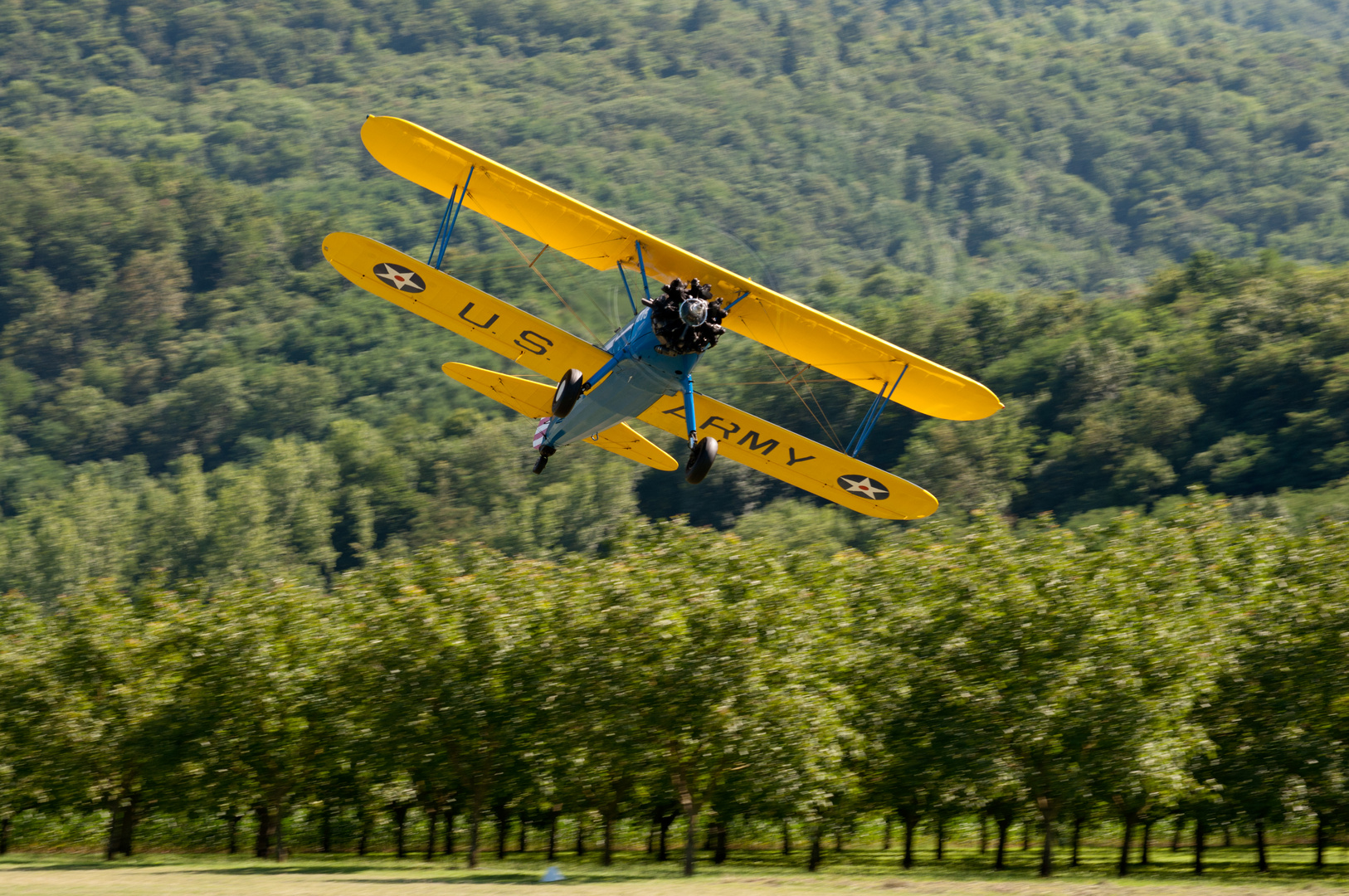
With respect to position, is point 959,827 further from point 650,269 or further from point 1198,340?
point 1198,340

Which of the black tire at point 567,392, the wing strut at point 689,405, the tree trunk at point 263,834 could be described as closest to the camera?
the wing strut at point 689,405

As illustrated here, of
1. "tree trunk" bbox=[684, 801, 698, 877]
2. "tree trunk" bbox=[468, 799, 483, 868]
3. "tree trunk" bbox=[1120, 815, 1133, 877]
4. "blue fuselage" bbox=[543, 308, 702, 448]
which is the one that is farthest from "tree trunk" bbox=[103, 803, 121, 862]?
"tree trunk" bbox=[1120, 815, 1133, 877]

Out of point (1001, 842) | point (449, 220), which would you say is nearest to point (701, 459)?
point (449, 220)

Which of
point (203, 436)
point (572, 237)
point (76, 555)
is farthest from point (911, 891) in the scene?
point (203, 436)

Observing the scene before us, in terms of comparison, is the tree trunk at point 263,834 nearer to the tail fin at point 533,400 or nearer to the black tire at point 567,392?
the tail fin at point 533,400

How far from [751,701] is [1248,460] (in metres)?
72.1

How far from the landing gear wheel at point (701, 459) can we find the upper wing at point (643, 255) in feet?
9.99

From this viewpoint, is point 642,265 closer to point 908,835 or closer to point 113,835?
point 908,835

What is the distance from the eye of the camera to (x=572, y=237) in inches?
969

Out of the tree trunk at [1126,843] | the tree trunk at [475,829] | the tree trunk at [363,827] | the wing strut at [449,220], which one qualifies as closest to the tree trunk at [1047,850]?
the tree trunk at [1126,843]

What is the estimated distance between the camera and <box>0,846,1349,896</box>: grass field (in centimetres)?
2622

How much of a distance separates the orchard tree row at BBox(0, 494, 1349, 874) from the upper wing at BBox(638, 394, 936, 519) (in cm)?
522

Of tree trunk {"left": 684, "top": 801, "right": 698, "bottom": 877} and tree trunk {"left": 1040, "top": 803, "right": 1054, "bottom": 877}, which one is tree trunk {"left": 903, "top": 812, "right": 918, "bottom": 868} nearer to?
tree trunk {"left": 1040, "top": 803, "right": 1054, "bottom": 877}

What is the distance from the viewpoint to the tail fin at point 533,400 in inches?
1124
